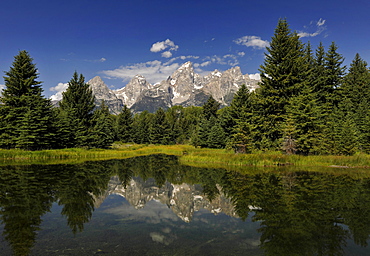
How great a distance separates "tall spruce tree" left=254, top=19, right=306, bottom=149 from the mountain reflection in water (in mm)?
21691

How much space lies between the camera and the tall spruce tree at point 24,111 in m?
39.8

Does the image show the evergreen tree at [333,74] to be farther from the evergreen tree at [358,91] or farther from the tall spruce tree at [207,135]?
the tall spruce tree at [207,135]

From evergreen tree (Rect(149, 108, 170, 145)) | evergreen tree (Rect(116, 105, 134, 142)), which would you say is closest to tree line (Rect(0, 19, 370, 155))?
evergreen tree (Rect(116, 105, 134, 142))

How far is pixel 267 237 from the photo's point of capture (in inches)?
336

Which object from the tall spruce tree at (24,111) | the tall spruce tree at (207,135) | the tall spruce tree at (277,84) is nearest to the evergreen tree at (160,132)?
the tall spruce tree at (207,135)

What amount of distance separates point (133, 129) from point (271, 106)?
241 ft

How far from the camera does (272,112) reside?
139 ft

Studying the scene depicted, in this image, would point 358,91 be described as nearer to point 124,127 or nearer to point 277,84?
point 277,84

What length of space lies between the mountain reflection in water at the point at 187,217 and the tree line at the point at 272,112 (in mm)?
14714

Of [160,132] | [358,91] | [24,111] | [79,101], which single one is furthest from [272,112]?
[160,132]

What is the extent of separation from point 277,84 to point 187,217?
37.0 meters

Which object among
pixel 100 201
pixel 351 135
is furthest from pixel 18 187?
pixel 351 135

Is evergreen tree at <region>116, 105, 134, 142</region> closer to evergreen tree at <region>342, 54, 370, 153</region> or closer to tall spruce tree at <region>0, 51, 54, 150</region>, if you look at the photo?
tall spruce tree at <region>0, 51, 54, 150</region>

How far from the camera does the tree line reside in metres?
32.7
